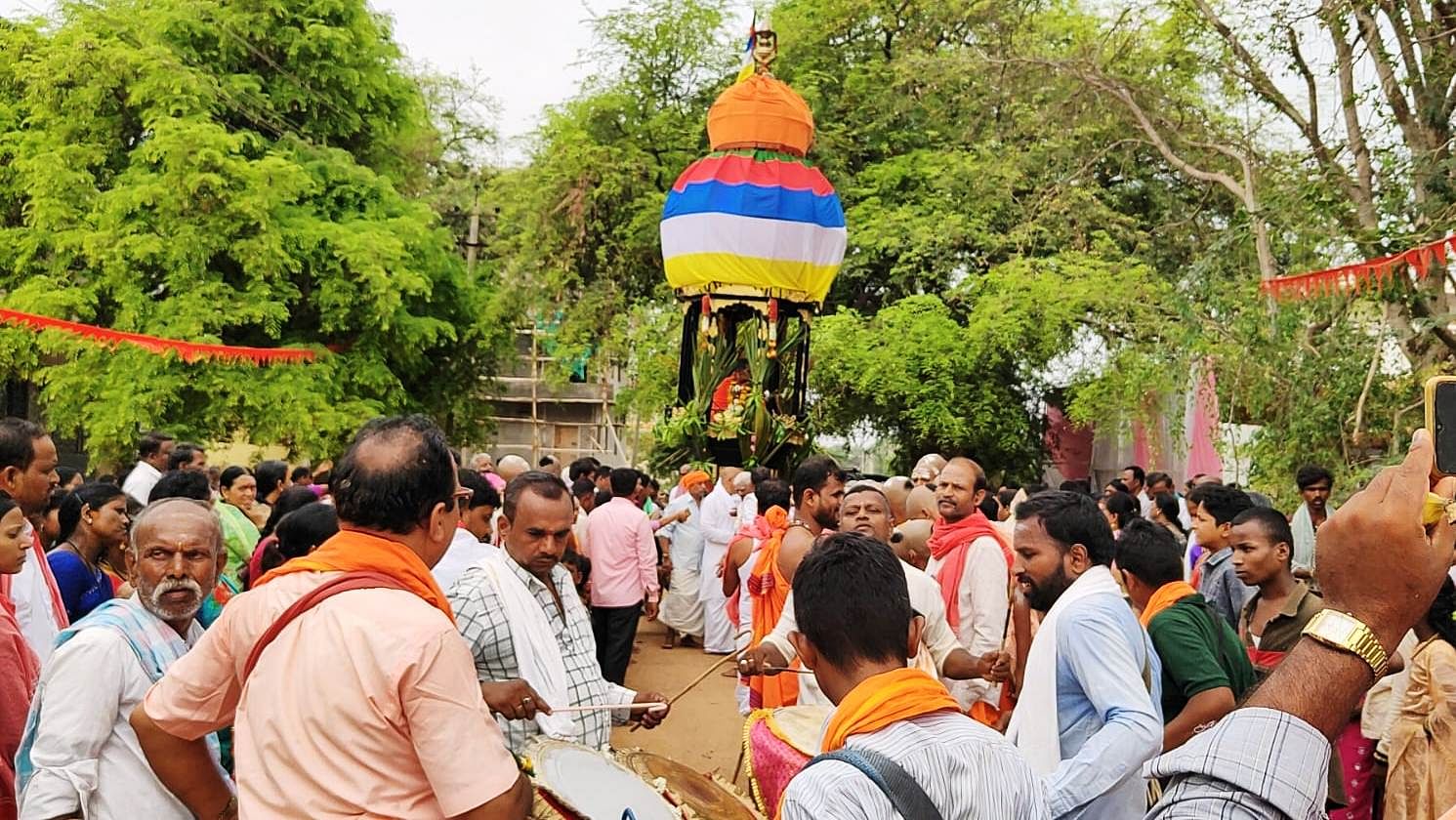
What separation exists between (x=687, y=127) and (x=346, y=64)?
6067 millimetres

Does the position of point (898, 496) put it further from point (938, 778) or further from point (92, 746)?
point (938, 778)

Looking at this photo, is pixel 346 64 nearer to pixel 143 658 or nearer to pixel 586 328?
pixel 586 328

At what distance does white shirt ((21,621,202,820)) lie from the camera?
2883 millimetres

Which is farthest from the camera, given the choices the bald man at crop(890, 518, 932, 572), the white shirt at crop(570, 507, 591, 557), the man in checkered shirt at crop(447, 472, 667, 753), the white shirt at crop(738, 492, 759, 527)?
the white shirt at crop(738, 492, 759, 527)

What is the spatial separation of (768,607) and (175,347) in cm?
1341

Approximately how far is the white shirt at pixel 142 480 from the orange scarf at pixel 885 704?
7895mm

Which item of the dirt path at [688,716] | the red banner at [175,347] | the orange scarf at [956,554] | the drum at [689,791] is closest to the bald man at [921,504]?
the orange scarf at [956,554]

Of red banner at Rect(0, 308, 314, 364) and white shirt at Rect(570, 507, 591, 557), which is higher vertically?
red banner at Rect(0, 308, 314, 364)

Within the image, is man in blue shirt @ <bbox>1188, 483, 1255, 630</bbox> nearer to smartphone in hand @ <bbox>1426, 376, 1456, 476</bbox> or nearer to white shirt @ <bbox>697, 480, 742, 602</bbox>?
smartphone in hand @ <bbox>1426, 376, 1456, 476</bbox>

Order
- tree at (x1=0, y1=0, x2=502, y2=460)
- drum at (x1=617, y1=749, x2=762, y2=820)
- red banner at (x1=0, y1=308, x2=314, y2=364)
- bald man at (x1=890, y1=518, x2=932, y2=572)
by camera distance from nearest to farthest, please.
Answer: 1. drum at (x1=617, y1=749, x2=762, y2=820)
2. bald man at (x1=890, y1=518, x2=932, y2=572)
3. red banner at (x1=0, y1=308, x2=314, y2=364)
4. tree at (x1=0, y1=0, x2=502, y2=460)

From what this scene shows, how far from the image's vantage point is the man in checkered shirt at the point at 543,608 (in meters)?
3.82

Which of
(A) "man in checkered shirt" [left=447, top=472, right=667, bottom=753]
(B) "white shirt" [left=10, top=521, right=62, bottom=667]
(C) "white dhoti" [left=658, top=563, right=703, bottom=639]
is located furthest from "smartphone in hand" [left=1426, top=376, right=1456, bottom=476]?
(C) "white dhoti" [left=658, top=563, right=703, bottom=639]

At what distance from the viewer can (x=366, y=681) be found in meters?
2.33

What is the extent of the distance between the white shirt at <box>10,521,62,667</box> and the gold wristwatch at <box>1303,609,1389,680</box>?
4.09m
